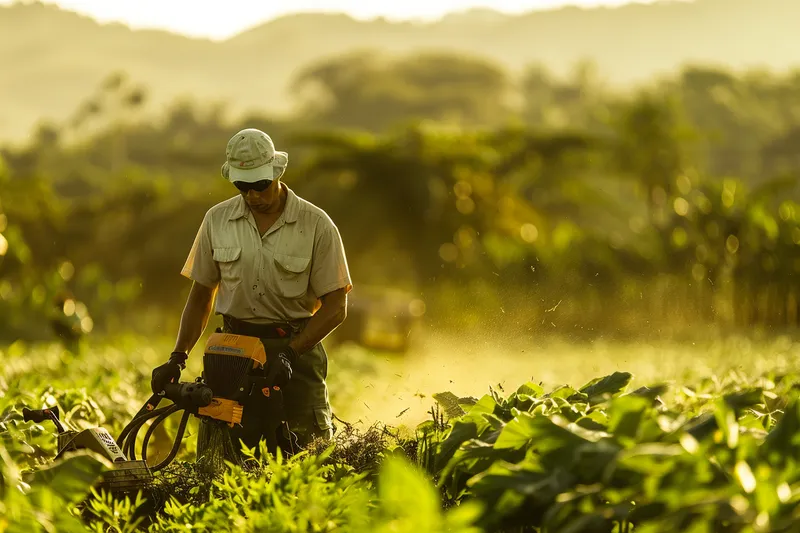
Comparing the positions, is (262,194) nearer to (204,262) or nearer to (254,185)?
(254,185)

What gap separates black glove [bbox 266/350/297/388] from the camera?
5.28 m

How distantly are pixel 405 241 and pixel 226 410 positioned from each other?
31.0m

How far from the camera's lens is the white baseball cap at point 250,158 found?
5.29 metres

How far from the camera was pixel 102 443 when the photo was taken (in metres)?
5.05

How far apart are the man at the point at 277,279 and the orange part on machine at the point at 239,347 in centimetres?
14

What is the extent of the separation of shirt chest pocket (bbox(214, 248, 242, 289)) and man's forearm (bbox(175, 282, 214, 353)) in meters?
0.21

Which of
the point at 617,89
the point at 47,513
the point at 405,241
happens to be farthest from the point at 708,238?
the point at 617,89

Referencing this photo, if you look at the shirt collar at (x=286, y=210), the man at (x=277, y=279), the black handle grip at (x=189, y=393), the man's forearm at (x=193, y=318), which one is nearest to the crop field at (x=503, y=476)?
the black handle grip at (x=189, y=393)

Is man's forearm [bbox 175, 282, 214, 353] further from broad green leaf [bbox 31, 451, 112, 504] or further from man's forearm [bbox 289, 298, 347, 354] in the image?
broad green leaf [bbox 31, 451, 112, 504]

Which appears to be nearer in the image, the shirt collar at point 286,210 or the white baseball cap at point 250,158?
the white baseball cap at point 250,158

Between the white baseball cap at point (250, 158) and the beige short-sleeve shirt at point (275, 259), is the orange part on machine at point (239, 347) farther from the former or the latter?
the white baseball cap at point (250, 158)

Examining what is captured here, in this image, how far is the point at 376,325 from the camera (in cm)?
2425

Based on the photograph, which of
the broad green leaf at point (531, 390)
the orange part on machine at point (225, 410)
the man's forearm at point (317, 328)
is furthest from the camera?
the man's forearm at point (317, 328)

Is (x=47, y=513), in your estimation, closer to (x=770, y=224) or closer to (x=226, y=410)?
(x=226, y=410)
